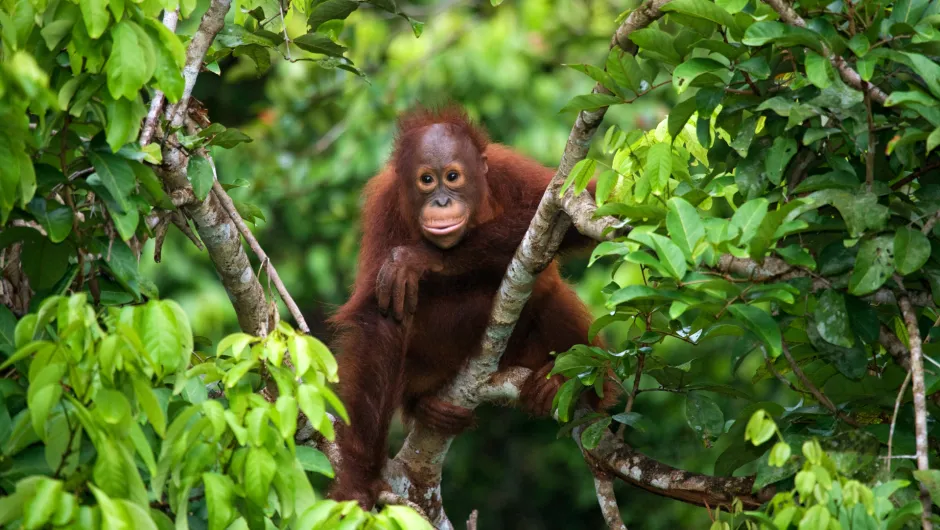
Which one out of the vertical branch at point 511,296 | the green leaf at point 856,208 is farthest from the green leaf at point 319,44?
the green leaf at point 856,208

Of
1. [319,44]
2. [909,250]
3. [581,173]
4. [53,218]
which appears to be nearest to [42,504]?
[53,218]

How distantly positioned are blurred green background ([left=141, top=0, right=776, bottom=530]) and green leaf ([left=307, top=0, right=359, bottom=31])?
2448mm

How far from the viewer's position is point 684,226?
2.10 m

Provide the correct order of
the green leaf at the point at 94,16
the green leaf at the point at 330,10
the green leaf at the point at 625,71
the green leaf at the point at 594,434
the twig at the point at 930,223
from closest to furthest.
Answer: the green leaf at the point at 94,16 → the twig at the point at 930,223 → the green leaf at the point at 625,71 → the green leaf at the point at 594,434 → the green leaf at the point at 330,10

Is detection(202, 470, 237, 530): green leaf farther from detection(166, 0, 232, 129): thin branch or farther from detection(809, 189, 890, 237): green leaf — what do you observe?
detection(166, 0, 232, 129): thin branch

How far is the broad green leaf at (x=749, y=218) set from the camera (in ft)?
6.64

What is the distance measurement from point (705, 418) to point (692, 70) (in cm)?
100

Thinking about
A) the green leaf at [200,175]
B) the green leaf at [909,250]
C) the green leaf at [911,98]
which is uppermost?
the green leaf at [911,98]

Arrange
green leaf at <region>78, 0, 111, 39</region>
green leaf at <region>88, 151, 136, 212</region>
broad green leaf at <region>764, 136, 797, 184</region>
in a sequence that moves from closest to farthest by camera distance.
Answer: green leaf at <region>78, 0, 111, 39</region>
green leaf at <region>88, 151, 136, 212</region>
broad green leaf at <region>764, 136, 797, 184</region>

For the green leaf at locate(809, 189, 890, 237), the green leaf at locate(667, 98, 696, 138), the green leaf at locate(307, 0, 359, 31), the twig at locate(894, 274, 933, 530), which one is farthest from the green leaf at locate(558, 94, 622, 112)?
the green leaf at locate(307, 0, 359, 31)

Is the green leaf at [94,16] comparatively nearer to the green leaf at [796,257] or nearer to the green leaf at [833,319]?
the green leaf at [796,257]

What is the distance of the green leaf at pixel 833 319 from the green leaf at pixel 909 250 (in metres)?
0.17

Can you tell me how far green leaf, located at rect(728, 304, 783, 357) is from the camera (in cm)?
204

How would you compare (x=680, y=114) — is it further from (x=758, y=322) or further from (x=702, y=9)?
(x=758, y=322)
